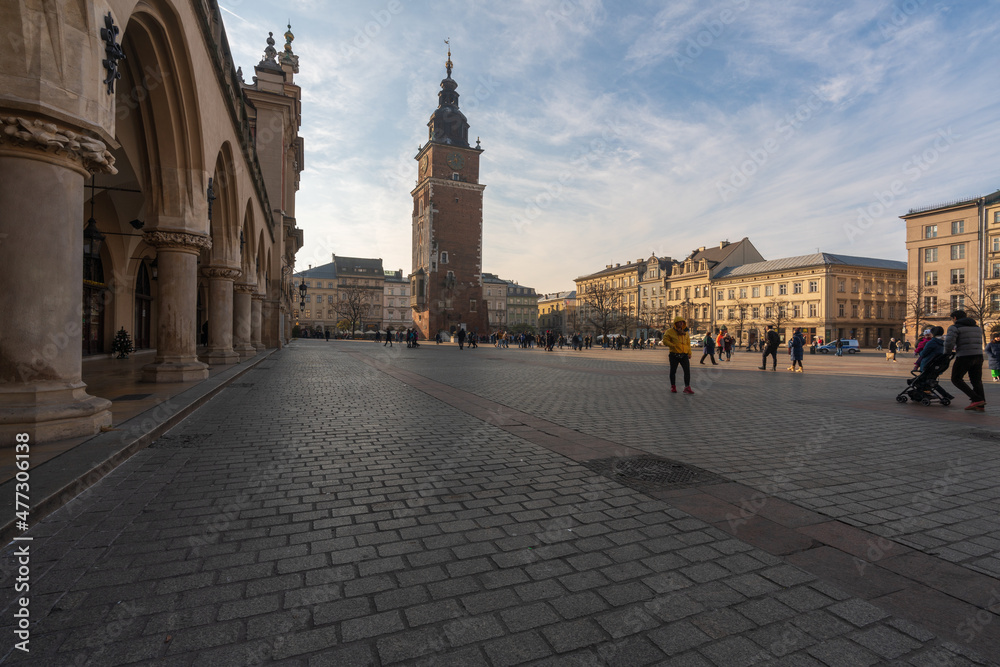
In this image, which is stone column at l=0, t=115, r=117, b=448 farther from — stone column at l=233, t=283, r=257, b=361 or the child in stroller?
stone column at l=233, t=283, r=257, b=361

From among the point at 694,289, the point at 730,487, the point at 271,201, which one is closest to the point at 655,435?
the point at 730,487

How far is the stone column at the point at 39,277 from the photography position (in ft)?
15.3

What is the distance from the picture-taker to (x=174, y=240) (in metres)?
9.74

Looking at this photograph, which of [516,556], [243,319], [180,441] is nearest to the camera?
[516,556]

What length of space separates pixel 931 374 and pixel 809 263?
72.7 m

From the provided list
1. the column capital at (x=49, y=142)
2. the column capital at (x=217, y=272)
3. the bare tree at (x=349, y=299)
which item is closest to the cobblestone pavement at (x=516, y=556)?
the column capital at (x=49, y=142)

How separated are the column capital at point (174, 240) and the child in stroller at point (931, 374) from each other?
1408cm

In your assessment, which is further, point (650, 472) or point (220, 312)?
point (220, 312)

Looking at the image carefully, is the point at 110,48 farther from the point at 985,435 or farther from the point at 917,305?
the point at 917,305

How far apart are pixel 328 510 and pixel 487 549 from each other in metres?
1.32

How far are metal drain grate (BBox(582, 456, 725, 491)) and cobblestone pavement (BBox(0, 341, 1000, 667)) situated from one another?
96mm

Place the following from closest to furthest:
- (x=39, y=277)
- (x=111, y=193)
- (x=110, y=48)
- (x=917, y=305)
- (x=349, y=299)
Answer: (x=39, y=277), (x=110, y=48), (x=111, y=193), (x=917, y=305), (x=349, y=299)

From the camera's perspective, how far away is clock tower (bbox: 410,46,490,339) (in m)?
71.6

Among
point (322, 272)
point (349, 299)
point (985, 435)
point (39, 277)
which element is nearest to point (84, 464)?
point (39, 277)
